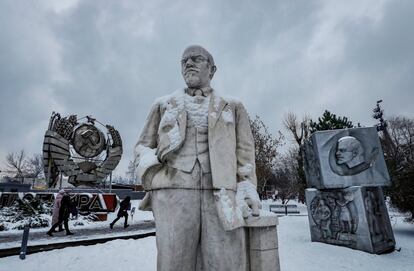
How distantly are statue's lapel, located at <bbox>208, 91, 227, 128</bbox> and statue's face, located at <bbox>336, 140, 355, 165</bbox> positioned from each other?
7.54 m

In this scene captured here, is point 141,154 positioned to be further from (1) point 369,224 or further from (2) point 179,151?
(1) point 369,224

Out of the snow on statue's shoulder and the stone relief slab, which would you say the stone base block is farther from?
the snow on statue's shoulder

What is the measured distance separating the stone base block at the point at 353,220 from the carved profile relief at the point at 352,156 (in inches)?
24.9

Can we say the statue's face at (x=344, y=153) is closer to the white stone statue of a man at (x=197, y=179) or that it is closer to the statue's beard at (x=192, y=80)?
the white stone statue of a man at (x=197, y=179)

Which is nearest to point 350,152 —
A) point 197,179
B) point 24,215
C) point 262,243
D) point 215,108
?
point 262,243

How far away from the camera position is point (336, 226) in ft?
28.8

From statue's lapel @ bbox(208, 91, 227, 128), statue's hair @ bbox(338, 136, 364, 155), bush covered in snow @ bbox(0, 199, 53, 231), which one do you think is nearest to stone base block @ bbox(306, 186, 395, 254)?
statue's hair @ bbox(338, 136, 364, 155)

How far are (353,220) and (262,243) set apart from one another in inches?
284

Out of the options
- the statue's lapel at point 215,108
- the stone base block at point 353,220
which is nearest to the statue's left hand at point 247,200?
the statue's lapel at point 215,108

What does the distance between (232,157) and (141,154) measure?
0.86 metres

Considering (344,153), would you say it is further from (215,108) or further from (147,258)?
(215,108)

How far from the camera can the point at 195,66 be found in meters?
2.74

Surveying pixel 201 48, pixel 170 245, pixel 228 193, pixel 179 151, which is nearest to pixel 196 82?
pixel 201 48

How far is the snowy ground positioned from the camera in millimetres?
6781
